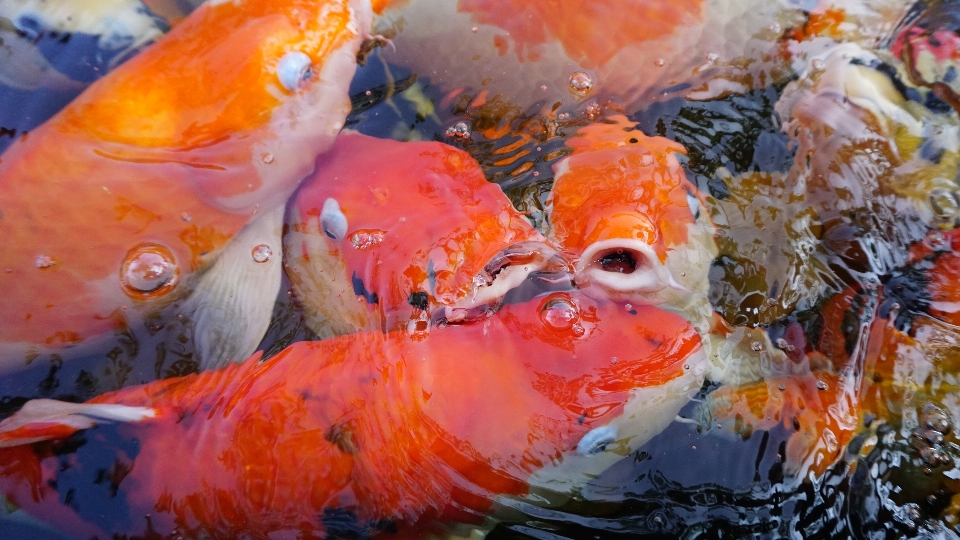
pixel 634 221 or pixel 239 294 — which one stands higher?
pixel 634 221

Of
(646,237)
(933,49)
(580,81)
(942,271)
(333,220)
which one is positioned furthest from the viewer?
(580,81)

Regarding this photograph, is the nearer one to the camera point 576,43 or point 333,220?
point 333,220

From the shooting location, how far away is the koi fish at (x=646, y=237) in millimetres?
1758

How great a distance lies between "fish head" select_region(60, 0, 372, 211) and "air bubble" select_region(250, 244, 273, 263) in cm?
14

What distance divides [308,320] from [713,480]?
1.28m

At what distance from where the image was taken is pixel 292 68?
200cm

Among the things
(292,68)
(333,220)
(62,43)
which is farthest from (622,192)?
(62,43)

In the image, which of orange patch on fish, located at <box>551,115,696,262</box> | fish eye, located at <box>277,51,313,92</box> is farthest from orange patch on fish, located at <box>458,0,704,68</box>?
fish eye, located at <box>277,51,313,92</box>

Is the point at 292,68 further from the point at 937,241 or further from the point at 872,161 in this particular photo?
the point at 937,241

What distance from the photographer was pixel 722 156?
2.16 metres

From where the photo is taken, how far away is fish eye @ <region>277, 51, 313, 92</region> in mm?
1994

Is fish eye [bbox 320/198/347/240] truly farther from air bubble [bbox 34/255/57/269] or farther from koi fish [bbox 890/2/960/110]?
koi fish [bbox 890/2/960/110]

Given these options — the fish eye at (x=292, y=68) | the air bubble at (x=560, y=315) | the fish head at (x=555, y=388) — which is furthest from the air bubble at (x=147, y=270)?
the air bubble at (x=560, y=315)

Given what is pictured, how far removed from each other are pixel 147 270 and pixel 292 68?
77 centimetres
